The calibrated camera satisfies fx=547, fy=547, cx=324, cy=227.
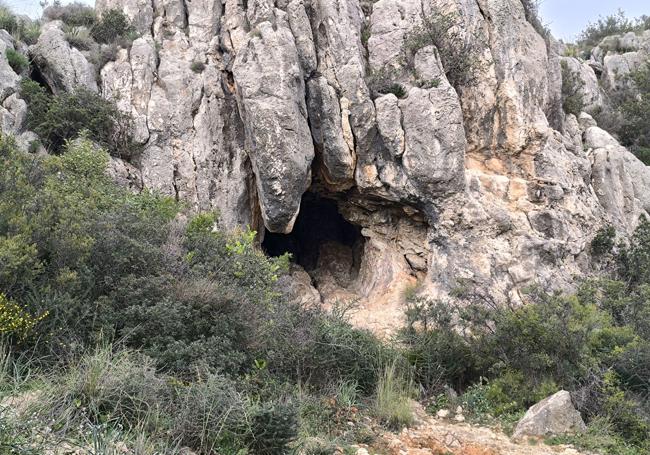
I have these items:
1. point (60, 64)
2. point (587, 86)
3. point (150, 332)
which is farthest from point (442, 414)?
point (587, 86)

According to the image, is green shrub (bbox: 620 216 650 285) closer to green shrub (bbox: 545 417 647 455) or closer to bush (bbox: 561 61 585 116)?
green shrub (bbox: 545 417 647 455)

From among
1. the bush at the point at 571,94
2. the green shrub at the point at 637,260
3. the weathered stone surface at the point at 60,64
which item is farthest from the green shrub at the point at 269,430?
the bush at the point at 571,94

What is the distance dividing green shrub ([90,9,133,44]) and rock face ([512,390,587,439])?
42.5 feet

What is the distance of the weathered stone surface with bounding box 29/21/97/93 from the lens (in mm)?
12820

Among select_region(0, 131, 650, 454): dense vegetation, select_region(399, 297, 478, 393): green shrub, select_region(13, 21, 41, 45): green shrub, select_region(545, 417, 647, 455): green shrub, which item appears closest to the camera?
select_region(0, 131, 650, 454): dense vegetation

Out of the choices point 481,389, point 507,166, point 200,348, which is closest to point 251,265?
point 200,348

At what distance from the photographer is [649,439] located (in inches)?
280

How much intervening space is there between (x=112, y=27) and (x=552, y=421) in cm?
1364

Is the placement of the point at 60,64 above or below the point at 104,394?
above

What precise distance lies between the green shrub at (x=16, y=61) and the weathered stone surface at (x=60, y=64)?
329 mm

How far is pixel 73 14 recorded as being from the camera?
15.2 metres

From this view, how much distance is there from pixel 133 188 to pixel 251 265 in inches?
186

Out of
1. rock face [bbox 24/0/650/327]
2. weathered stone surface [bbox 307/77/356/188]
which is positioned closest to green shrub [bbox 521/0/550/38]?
rock face [bbox 24/0/650/327]

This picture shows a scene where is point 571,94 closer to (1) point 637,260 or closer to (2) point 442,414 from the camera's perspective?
(1) point 637,260
